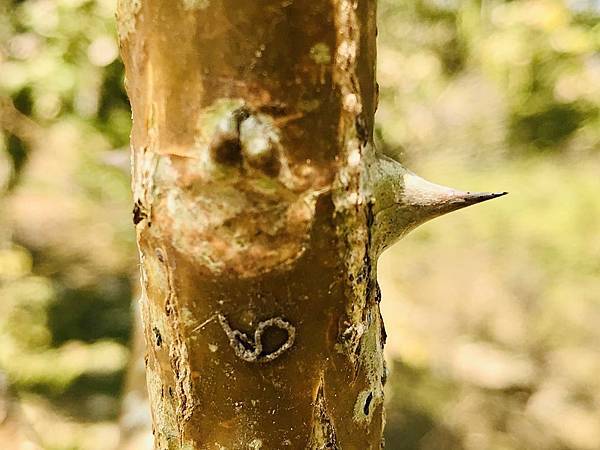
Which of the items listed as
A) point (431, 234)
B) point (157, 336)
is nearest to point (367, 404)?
point (157, 336)

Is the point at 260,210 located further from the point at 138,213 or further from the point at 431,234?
the point at 431,234

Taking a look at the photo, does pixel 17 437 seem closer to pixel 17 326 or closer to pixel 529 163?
pixel 17 326

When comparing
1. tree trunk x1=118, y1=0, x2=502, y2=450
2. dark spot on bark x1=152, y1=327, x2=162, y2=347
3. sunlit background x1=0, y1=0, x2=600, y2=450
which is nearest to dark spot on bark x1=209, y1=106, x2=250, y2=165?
tree trunk x1=118, y1=0, x2=502, y2=450

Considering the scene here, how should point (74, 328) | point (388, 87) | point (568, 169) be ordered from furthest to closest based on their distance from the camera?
point (568, 169) → point (74, 328) → point (388, 87)

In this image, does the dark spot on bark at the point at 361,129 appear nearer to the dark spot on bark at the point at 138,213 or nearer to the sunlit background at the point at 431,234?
the dark spot on bark at the point at 138,213

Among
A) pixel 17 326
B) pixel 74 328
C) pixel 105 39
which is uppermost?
pixel 105 39

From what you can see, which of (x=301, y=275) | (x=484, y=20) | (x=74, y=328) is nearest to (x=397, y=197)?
(x=301, y=275)
